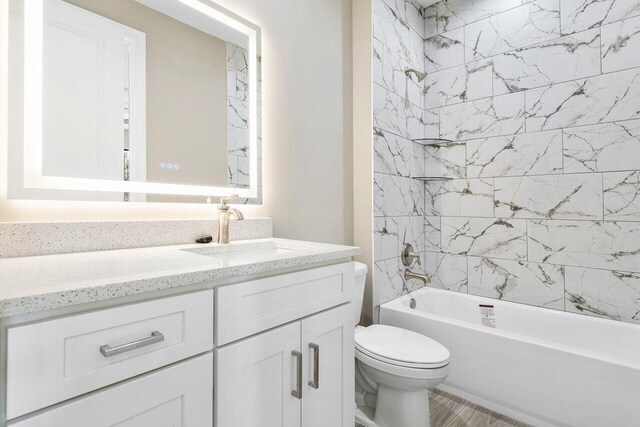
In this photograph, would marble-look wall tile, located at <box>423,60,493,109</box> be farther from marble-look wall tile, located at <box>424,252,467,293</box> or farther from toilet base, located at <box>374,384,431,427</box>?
toilet base, located at <box>374,384,431,427</box>

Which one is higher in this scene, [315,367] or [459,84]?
[459,84]

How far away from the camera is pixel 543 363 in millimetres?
1706

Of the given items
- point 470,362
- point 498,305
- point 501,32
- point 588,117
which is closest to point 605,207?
point 588,117

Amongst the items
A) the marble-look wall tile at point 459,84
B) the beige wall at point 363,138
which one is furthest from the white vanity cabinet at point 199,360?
the marble-look wall tile at point 459,84

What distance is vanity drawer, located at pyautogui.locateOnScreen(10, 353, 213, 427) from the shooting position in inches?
24.4

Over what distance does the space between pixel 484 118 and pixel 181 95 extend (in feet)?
7.19

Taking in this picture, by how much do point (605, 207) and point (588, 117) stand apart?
23.2 inches

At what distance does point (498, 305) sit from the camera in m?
2.38

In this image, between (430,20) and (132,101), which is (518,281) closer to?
(430,20)

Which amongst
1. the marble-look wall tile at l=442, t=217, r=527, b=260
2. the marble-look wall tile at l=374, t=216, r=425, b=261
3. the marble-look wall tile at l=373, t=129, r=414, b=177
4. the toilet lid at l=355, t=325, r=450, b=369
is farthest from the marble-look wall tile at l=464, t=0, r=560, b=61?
the toilet lid at l=355, t=325, r=450, b=369

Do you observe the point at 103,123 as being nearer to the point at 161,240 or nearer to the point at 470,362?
the point at 161,240

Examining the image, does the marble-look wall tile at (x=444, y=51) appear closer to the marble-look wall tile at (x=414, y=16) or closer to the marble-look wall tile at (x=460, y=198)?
the marble-look wall tile at (x=414, y=16)

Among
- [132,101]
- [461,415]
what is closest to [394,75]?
[132,101]

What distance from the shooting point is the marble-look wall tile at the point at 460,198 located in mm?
2539
